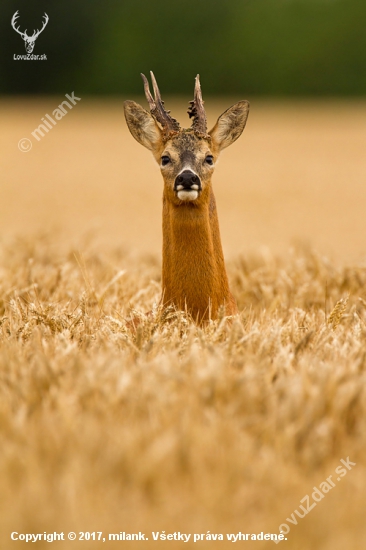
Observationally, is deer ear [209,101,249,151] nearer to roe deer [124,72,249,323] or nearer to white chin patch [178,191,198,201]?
roe deer [124,72,249,323]

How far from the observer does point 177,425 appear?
113 inches

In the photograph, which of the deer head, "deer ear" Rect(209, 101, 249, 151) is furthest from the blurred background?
the deer head

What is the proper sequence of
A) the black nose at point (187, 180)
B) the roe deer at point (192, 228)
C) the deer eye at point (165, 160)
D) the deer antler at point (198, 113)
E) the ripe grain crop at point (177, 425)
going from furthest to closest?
the deer antler at point (198, 113) < the deer eye at point (165, 160) < the roe deer at point (192, 228) < the black nose at point (187, 180) < the ripe grain crop at point (177, 425)

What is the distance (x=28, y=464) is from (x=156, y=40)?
33.3 meters

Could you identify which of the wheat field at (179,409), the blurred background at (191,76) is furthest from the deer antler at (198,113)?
the blurred background at (191,76)

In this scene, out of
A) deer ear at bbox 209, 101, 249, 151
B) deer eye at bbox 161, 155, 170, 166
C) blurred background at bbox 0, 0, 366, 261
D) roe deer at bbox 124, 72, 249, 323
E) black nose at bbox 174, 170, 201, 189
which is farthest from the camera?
blurred background at bbox 0, 0, 366, 261

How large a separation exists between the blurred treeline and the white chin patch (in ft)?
97.1

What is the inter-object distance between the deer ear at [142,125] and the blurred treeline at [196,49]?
28762 mm

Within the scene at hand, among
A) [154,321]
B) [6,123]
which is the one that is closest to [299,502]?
[154,321]

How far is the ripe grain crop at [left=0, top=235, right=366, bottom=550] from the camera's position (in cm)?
245

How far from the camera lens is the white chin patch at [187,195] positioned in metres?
4.51

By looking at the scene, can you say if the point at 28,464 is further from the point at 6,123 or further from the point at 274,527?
the point at 6,123

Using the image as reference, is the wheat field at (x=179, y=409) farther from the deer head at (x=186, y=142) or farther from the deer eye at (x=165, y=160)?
the deer eye at (x=165, y=160)

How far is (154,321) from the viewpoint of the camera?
4.13 metres
